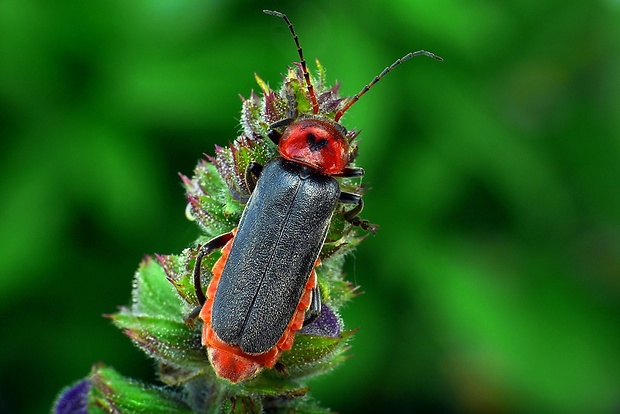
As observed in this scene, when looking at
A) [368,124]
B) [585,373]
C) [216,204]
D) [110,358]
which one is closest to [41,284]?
[110,358]

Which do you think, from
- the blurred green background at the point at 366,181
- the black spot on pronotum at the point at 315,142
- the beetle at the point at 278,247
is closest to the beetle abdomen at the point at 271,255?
the beetle at the point at 278,247

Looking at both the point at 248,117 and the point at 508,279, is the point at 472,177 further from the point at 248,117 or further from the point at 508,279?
the point at 248,117

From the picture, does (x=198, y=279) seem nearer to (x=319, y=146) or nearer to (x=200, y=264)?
(x=200, y=264)

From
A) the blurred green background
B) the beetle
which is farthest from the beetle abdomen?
the blurred green background

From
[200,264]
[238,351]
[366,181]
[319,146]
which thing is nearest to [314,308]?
[238,351]

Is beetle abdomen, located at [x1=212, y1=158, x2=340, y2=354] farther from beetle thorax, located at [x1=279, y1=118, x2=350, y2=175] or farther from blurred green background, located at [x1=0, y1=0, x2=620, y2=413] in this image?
blurred green background, located at [x1=0, y1=0, x2=620, y2=413]

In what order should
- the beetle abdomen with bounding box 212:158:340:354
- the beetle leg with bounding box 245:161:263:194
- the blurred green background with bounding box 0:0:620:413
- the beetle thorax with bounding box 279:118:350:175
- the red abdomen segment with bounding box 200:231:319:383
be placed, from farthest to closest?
the blurred green background with bounding box 0:0:620:413, the beetle thorax with bounding box 279:118:350:175, the beetle leg with bounding box 245:161:263:194, the beetle abdomen with bounding box 212:158:340:354, the red abdomen segment with bounding box 200:231:319:383
